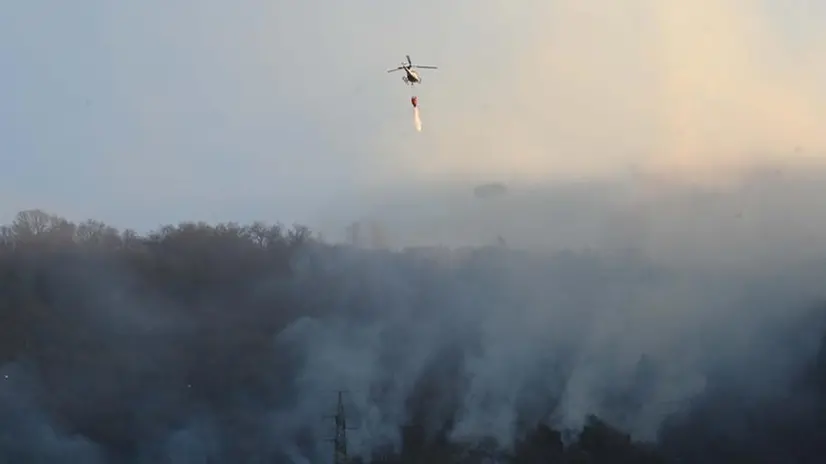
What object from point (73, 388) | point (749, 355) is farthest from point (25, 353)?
point (749, 355)

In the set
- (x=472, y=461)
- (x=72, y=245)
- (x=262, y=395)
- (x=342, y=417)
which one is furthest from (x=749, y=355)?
(x=72, y=245)

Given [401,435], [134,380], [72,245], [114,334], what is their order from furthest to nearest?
[72,245]
[114,334]
[134,380]
[401,435]

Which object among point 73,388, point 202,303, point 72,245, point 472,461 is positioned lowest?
point 472,461

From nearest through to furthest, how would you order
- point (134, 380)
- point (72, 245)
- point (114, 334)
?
→ point (134, 380)
point (114, 334)
point (72, 245)

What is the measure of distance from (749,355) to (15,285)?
51406 millimetres

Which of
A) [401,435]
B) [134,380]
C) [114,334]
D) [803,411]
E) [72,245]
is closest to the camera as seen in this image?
[803,411]

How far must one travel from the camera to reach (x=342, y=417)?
227 ft

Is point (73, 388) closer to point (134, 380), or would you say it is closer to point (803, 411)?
point (134, 380)

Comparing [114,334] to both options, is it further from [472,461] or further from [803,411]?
[803,411]

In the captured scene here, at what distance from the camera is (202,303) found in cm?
8719

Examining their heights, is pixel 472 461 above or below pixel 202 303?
below

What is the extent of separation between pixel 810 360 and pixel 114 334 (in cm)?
4594

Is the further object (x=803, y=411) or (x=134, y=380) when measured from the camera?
(x=134, y=380)

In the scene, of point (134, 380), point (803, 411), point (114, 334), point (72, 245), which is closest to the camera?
point (803, 411)
